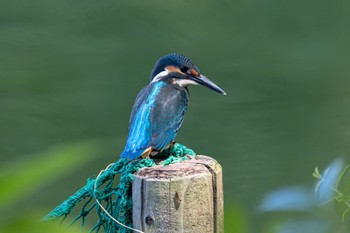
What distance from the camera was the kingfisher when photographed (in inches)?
73.2

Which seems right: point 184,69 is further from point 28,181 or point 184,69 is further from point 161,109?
point 28,181

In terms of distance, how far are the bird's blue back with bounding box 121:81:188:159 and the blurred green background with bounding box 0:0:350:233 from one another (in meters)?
1.92

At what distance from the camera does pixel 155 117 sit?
1.96 meters

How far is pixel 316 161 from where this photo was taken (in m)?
4.57

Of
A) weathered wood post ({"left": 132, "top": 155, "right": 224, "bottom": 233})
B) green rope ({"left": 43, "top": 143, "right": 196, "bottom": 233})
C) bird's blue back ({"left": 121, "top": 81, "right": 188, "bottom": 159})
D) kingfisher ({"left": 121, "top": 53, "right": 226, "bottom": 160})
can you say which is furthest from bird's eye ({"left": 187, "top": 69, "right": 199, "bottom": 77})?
weathered wood post ({"left": 132, "top": 155, "right": 224, "bottom": 233})

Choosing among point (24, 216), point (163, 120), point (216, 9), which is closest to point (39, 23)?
point (216, 9)

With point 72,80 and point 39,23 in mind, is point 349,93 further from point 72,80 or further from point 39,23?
point 39,23

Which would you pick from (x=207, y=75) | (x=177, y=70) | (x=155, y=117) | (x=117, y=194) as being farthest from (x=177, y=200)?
(x=207, y=75)

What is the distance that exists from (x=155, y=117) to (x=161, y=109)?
0.04 metres

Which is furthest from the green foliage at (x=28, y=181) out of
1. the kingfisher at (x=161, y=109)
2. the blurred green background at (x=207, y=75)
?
the blurred green background at (x=207, y=75)

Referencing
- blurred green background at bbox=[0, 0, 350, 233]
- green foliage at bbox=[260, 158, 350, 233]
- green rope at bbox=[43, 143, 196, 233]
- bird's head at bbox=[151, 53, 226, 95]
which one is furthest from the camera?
blurred green background at bbox=[0, 0, 350, 233]

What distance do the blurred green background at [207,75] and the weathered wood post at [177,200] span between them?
7.97 ft

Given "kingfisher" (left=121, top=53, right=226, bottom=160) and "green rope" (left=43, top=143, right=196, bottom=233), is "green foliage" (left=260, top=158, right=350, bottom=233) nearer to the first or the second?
"green rope" (left=43, top=143, right=196, bottom=233)

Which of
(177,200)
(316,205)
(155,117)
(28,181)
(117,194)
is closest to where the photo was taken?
(28,181)
